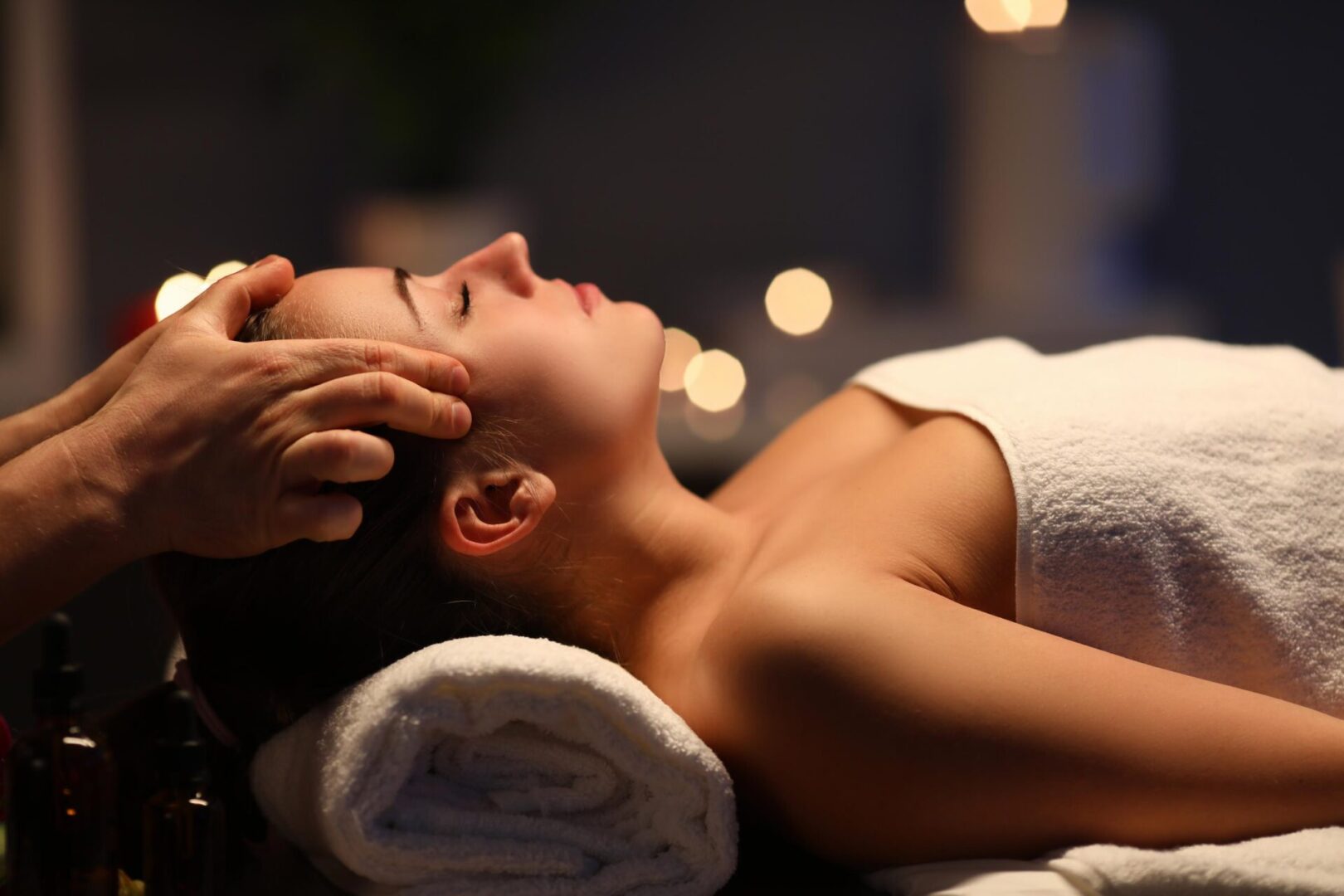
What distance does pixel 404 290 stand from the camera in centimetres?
97

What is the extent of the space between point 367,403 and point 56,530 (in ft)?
0.72

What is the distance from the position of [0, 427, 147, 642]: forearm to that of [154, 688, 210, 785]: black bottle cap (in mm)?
127

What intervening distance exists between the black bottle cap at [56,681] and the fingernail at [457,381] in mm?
305

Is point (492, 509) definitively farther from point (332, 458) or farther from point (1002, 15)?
point (1002, 15)

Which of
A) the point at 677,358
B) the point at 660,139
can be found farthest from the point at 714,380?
the point at 660,139

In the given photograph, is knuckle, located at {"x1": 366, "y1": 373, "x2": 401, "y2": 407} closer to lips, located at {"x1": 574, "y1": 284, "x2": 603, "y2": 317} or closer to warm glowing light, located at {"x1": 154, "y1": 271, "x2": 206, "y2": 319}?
lips, located at {"x1": 574, "y1": 284, "x2": 603, "y2": 317}

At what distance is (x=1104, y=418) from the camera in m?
0.97

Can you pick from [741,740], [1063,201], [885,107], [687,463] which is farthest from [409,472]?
[885,107]

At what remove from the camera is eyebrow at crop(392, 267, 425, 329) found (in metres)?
0.95

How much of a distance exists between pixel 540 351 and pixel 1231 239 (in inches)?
92.1

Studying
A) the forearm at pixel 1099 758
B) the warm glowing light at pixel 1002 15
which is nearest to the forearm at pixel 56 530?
the forearm at pixel 1099 758

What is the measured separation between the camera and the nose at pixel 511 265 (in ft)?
3.41

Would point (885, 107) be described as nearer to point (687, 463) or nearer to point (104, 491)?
point (687, 463)

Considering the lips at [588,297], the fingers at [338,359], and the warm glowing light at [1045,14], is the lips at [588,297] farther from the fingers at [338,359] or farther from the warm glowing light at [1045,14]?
the warm glowing light at [1045,14]
